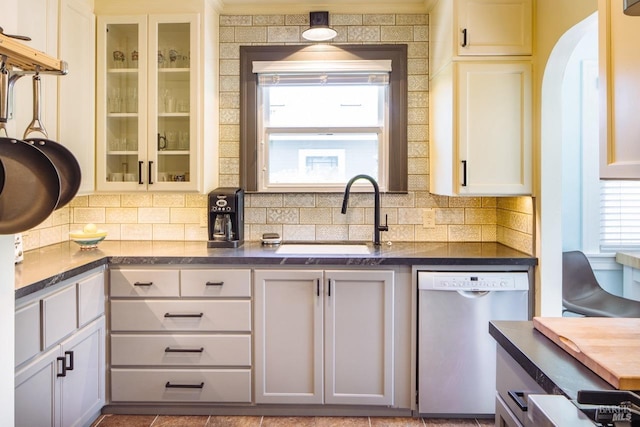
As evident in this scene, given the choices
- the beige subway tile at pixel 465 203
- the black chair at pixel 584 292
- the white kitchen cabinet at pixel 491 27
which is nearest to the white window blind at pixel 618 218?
the black chair at pixel 584 292

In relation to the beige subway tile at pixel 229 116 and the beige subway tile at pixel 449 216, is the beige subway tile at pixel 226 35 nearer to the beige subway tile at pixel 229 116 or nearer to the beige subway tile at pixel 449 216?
the beige subway tile at pixel 229 116

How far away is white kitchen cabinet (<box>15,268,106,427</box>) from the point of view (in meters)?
1.92

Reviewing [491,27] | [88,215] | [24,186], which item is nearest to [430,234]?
[491,27]

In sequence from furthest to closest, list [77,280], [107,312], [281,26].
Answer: [281,26]
[107,312]
[77,280]

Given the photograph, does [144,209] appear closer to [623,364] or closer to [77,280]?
[77,280]

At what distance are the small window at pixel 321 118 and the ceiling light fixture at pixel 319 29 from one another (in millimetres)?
142

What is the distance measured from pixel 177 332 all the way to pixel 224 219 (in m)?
0.73

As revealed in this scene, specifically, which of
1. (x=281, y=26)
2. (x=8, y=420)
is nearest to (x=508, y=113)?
(x=281, y=26)

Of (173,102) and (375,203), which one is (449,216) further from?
(173,102)

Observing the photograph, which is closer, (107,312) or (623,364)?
(623,364)

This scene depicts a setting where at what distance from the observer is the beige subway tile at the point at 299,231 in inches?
129

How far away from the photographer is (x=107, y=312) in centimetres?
263

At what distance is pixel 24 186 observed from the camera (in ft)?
4.78

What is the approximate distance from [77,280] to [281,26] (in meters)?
2.04
